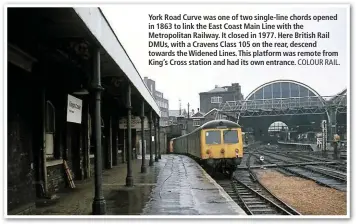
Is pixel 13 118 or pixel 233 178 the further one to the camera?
pixel 233 178

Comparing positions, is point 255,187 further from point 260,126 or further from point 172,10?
point 172,10

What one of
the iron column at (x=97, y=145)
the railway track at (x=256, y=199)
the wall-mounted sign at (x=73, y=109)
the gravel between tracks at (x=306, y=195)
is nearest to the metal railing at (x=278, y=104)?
the gravel between tracks at (x=306, y=195)

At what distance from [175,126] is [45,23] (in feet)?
97.7

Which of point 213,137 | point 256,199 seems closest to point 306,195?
point 256,199

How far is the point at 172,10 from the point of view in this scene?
7535mm

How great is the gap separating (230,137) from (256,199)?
526cm

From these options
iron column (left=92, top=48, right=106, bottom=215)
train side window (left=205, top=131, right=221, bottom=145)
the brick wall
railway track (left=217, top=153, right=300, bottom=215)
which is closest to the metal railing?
railway track (left=217, top=153, right=300, bottom=215)

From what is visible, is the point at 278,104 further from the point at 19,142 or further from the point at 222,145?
the point at 19,142

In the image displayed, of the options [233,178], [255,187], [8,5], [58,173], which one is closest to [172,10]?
[8,5]

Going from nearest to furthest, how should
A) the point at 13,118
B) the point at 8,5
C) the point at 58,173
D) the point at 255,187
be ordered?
the point at 8,5, the point at 13,118, the point at 58,173, the point at 255,187

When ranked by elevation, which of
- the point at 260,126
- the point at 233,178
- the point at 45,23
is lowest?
the point at 233,178

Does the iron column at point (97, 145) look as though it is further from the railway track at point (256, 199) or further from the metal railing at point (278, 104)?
the metal railing at point (278, 104)

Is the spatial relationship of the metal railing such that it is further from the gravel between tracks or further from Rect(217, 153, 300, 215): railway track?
Rect(217, 153, 300, 215): railway track

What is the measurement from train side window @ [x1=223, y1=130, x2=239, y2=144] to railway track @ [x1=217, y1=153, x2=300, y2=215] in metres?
1.46
